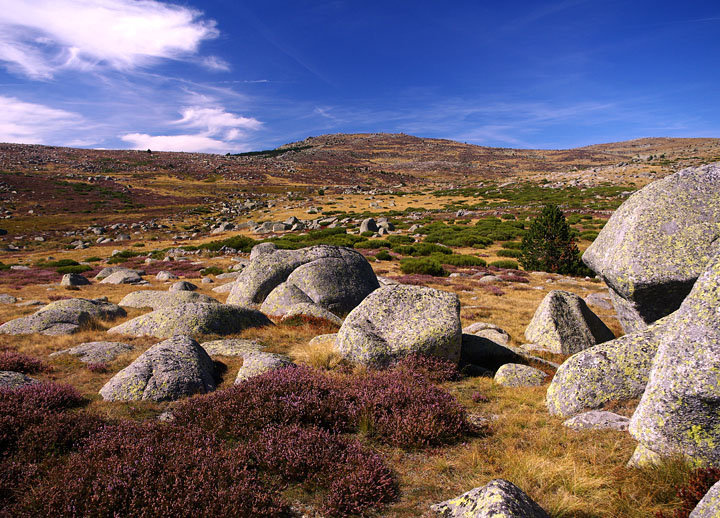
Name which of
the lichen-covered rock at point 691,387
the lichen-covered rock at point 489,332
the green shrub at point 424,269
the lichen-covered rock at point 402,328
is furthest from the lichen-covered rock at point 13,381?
the green shrub at point 424,269

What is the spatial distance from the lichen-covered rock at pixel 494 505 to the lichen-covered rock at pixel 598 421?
2.67 metres

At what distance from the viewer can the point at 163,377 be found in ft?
25.0

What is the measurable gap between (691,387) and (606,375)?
2.67 m

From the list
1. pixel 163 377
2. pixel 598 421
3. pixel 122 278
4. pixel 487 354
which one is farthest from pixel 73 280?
pixel 598 421

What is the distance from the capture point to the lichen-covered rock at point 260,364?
8303 mm

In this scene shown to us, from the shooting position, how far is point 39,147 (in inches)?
5763

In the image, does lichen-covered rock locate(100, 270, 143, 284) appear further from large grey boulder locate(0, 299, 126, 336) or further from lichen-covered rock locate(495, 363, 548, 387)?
lichen-covered rock locate(495, 363, 548, 387)

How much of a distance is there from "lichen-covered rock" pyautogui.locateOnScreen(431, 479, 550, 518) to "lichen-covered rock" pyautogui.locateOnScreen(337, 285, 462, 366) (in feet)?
15.5

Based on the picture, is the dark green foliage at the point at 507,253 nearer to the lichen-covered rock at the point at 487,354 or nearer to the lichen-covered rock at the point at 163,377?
the lichen-covered rock at the point at 487,354

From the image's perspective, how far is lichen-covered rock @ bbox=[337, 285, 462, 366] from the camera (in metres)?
8.69

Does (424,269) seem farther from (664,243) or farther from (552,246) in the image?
(664,243)

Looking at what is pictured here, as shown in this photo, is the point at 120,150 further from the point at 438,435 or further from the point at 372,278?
the point at 438,435

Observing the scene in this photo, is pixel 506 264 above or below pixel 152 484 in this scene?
below

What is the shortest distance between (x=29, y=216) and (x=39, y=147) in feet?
376
